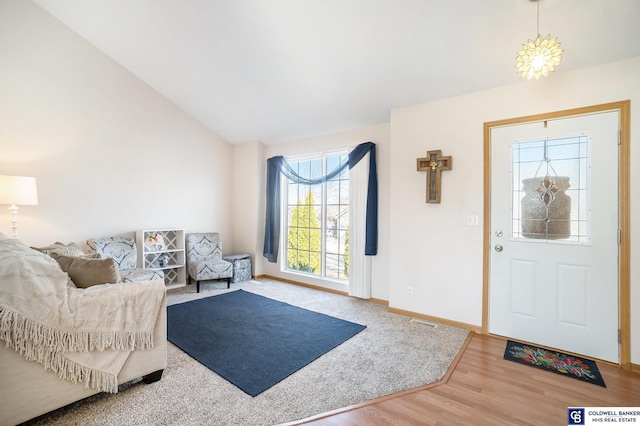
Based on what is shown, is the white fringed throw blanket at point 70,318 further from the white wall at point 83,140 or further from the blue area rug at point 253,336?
the white wall at point 83,140

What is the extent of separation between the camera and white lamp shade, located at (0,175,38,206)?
2754 millimetres

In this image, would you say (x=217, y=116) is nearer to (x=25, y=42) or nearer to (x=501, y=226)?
(x=25, y=42)

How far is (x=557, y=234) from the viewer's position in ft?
8.38

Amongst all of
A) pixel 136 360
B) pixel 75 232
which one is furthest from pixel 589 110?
pixel 75 232

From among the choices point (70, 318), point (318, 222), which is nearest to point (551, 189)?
point (318, 222)

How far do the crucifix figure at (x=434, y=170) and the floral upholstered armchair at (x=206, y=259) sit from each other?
124 inches

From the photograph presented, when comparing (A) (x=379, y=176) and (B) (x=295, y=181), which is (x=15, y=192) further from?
(A) (x=379, y=176)

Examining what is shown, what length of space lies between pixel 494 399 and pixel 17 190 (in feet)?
14.9

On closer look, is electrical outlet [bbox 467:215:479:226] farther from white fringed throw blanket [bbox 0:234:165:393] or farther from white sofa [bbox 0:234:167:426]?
white sofa [bbox 0:234:167:426]

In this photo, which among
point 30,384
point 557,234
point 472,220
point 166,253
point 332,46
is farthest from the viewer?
point 166,253

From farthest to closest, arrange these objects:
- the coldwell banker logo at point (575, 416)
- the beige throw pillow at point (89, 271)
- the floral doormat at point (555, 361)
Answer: the floral doormat at point (555, 361) < the beige throw pillow at point (89, 271) < the coldwell banker logo at point (575, 416)

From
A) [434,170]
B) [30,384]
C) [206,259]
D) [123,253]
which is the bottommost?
[30,384]

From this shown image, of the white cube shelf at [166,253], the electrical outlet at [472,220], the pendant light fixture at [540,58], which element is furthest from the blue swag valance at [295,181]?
the pendant light fixture at [540,58]

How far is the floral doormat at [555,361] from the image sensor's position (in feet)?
7.02
